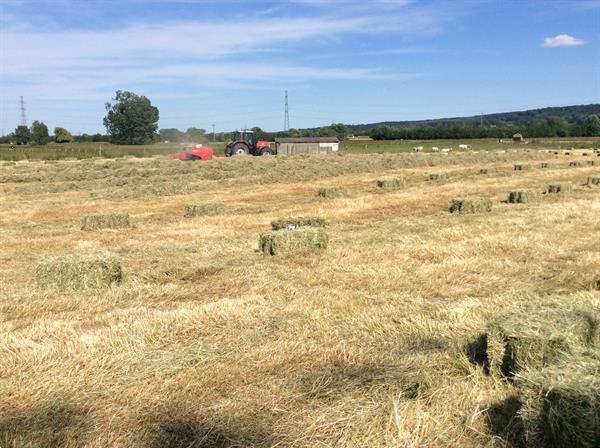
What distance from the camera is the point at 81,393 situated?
5016mm

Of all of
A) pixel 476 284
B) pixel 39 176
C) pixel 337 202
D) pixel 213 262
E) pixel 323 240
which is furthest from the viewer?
pixel 39 176

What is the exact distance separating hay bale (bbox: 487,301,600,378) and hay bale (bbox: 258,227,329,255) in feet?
19.4

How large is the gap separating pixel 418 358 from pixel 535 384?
5.15 feet

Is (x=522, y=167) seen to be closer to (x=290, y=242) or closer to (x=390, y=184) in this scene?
(x=390, y=184)

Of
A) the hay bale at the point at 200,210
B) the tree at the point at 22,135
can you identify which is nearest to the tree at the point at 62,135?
the tree at the point at 22,135

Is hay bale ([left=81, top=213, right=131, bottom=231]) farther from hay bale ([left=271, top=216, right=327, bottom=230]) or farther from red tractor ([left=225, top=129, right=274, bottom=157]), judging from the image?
red tractor ([left=225, top=129, right=274, bottom=157])

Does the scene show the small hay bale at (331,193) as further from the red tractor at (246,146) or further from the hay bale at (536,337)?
the red tractor at (246,146)

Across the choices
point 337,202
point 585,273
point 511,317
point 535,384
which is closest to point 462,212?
point 337,202

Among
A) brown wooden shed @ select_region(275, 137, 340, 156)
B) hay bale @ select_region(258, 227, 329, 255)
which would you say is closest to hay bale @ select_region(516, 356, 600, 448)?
hay bale @ select_region(258, 227, 329, 255)

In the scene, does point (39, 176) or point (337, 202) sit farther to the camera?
point (39, 176)

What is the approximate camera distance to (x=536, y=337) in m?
5.01

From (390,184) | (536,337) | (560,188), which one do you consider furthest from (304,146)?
(536,337)

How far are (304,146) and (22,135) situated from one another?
9111cm

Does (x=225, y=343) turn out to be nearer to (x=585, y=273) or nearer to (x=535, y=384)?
(x=535, y=384)
